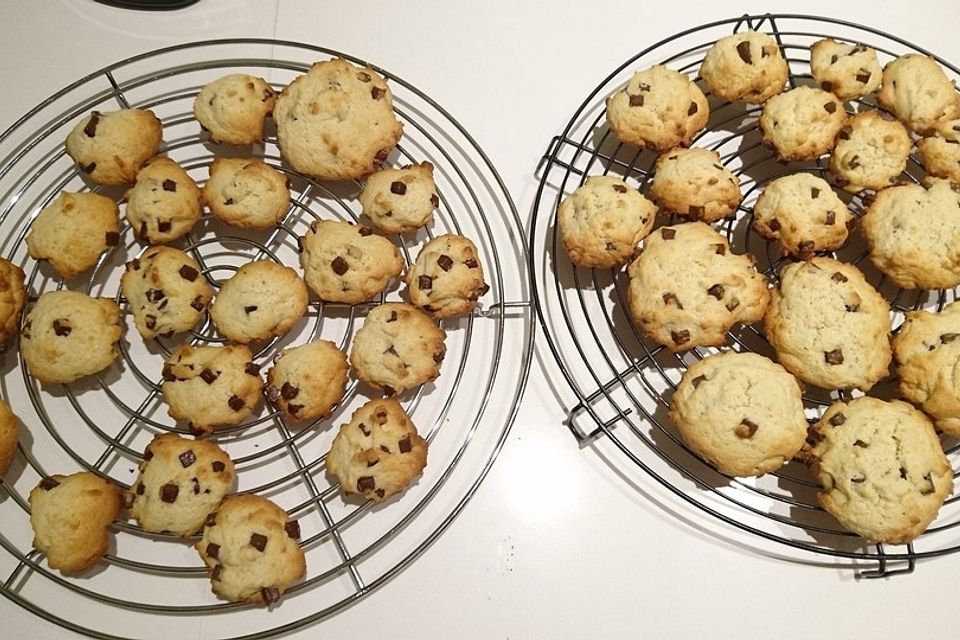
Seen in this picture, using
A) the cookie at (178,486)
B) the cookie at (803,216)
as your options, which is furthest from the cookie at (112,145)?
the cookie at (803,216)

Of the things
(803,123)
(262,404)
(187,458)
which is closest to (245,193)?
(262,404)

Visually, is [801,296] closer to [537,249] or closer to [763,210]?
[763,210]

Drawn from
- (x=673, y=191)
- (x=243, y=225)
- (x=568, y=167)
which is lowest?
(x=673, y=191)

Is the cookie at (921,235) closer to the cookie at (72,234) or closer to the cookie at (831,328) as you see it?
the cookie at (831,328)

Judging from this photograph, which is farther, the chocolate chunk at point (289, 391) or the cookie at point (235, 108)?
the cookie at point (235, 108)

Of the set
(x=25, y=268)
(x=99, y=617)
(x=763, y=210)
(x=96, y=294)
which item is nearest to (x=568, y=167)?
(x=763, y=210)

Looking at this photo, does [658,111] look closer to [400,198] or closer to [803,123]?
[803,123]
